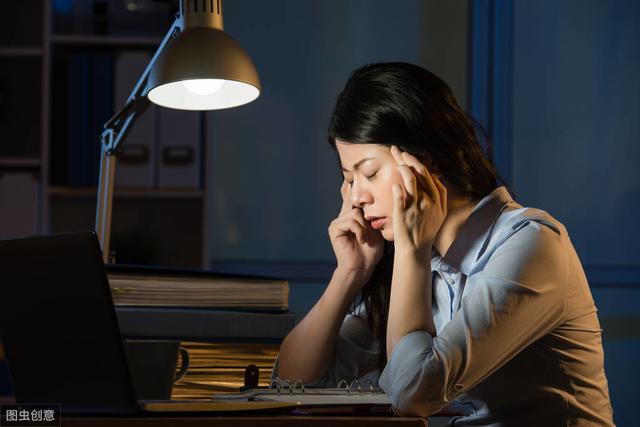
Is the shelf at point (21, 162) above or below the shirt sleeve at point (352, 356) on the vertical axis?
above

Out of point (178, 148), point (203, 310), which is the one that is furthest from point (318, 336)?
point (178, 148)

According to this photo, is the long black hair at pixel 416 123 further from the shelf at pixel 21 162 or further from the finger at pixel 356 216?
the shelf at pixel 21 162

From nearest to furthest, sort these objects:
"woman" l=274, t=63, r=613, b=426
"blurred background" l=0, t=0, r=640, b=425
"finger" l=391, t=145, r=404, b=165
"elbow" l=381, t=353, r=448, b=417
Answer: "elbow" l=381, t=353, r=448, b=417, "woman" l=274, t=63, r=613, b=426, "finger" l=391, t=145, r=404, b=165, "blurred background" l=0, t=0, r=640, b=425

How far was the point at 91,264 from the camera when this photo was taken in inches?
31.0

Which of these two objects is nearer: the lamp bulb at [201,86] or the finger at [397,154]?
the finger at [397,154]

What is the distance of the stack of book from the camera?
137 cm

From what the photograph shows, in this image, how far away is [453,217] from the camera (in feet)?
4.44

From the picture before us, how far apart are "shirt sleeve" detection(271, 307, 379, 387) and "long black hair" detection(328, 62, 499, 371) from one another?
1.01 ft

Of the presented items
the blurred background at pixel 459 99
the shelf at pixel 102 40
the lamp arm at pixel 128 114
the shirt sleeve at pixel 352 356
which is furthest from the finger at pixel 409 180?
the blurred background at pixel 459 99

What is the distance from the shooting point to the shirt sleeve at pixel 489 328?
0.97m

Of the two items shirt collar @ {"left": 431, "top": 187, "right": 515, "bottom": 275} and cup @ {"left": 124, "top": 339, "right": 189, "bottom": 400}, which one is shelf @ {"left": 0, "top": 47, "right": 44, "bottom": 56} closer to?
cup @ {"left": 124, "top": 339, "right": 189, "bottom": 400}

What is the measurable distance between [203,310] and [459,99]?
1.87 metres

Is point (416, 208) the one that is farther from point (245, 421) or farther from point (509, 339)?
point (245, 421)

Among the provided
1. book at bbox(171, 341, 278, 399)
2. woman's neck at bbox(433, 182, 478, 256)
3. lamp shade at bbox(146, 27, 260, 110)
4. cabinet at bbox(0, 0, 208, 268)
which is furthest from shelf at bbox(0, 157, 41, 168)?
woman's neck at bbox(433, 182, 478, 256)
